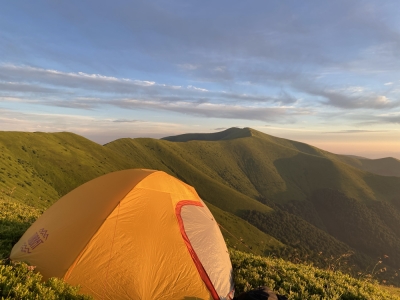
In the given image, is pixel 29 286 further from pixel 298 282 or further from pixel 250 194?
pixel 250 194

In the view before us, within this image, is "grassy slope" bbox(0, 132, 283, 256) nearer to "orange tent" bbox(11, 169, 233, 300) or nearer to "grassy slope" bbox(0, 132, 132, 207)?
"grassy slope" bbox(0, 132, 132, 207)

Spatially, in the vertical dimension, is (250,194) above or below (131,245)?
below

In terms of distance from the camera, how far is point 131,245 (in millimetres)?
6844

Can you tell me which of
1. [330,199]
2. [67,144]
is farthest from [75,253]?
[330,199]

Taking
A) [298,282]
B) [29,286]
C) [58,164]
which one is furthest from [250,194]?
[29,286]

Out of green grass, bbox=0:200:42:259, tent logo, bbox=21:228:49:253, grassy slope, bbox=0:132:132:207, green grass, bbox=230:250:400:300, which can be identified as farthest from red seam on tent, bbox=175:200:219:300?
grassy slope, bbox=0:132:132:207

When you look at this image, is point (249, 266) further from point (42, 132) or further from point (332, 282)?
point (42, 132)

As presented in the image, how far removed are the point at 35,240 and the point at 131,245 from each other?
9.49 ft

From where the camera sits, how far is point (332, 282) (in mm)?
9148

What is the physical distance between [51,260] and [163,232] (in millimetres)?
2963

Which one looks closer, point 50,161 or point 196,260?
point 196,260

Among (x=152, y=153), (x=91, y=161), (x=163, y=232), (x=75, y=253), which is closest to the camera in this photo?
(x=75, y=253)

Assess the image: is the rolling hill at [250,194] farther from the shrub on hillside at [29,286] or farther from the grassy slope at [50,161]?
the shrub on hillside at [29,286]

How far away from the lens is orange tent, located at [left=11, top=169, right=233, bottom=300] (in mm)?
6324
